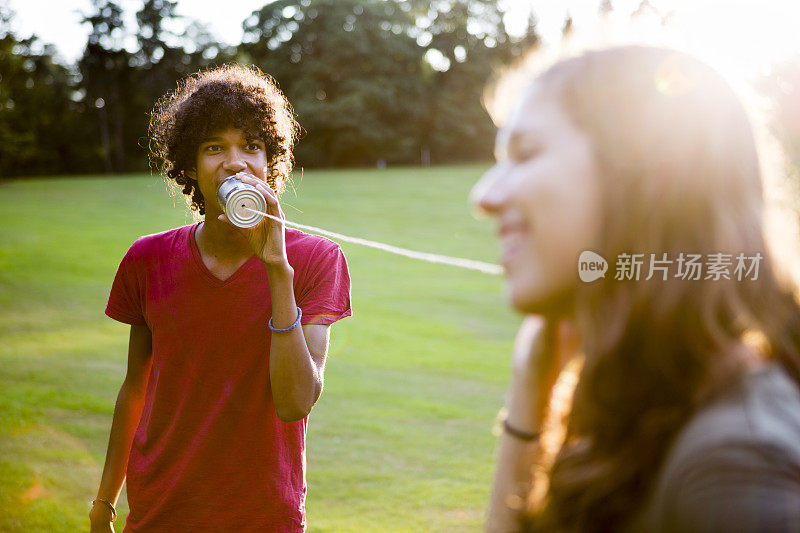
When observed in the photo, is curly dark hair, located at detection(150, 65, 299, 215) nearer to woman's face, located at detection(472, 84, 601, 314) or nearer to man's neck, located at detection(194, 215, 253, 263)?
man's neck, located at detection(194, 215, 253, 263)

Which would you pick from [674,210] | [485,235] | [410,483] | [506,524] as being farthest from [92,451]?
[485,235]

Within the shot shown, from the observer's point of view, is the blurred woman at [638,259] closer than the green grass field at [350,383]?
Yes

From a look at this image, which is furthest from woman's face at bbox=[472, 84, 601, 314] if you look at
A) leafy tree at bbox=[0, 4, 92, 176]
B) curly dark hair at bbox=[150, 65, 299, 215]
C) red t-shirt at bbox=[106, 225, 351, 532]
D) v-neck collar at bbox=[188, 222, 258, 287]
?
leafy tree at bbox=[0, 4, 92, 176]

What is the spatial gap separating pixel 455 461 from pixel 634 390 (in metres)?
5.69

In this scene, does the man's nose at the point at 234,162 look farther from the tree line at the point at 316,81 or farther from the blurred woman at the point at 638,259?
the tree line at the point at 316,81

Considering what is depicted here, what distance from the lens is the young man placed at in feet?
6.75

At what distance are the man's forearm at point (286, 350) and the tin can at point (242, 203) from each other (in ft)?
0.50

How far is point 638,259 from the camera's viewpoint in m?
0.82

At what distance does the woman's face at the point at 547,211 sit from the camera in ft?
2.65

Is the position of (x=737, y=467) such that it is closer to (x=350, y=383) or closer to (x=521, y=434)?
(x=521, y=434)

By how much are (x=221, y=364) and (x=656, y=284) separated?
5.22 feet

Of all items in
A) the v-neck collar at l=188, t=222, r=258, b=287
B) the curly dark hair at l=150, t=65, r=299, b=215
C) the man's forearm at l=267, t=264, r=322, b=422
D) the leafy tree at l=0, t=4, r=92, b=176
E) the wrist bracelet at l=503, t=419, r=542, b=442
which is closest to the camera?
the wrist bracelet at l=503, t=419, r=542, b=442

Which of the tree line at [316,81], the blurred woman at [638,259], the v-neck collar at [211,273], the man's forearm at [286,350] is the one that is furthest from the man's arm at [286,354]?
→ the tree line at [316,81]

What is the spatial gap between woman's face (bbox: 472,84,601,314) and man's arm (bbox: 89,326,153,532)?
1814 mm
